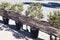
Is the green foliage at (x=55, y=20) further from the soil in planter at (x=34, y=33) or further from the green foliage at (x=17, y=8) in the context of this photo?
the green foliage at (x=17, y=8)

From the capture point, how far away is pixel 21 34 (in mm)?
7391

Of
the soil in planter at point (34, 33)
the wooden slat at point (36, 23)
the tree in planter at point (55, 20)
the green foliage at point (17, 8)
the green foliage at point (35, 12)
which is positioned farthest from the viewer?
the green foliage at point (17, 8)

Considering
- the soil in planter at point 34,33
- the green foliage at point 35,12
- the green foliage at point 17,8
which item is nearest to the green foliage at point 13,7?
the green foliage at point 17,8

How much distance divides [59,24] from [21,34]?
1971 millimetres

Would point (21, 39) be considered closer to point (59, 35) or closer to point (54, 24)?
point (54, 24)

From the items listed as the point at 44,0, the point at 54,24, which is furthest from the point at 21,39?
the point at 44,0

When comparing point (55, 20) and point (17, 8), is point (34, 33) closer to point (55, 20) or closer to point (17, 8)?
point (55, 20)

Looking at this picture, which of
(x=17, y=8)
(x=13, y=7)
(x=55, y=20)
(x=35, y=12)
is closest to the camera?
(x=55, y=20)

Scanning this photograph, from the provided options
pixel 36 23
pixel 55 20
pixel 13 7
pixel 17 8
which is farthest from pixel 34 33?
pixel 13 7

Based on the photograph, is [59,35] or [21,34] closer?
[59,35]

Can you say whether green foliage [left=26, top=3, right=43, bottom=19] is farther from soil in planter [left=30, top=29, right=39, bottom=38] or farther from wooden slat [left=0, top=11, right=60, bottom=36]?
soil in planter [left=30, top=29, right=39, bottom=38]

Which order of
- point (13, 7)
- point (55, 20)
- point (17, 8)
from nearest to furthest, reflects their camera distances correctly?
point (55, 20) → point (17, 8) → point (13, 7)

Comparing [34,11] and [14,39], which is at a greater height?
[34,11]

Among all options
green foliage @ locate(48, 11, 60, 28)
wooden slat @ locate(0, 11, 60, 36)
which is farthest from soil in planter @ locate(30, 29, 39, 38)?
green foliage @ locate(48, 11, 60, 28)
